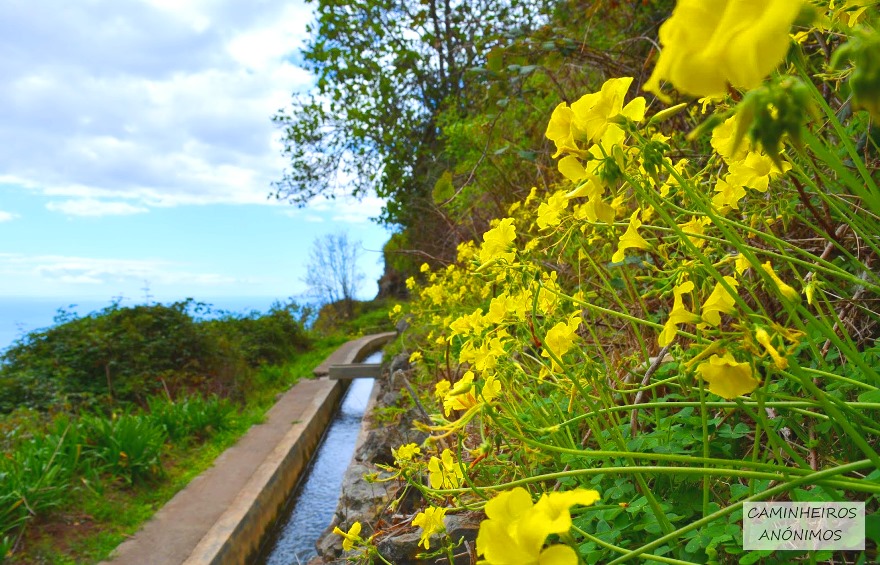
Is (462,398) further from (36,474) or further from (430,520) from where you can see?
(36,474)

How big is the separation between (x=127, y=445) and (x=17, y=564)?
51.4 inches

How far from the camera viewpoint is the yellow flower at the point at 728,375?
2.17 feet

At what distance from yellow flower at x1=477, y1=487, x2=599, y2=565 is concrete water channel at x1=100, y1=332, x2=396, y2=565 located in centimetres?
305

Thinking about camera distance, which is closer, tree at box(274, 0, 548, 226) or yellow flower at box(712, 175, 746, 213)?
yellow flower at box(712, 175, 746, 213)

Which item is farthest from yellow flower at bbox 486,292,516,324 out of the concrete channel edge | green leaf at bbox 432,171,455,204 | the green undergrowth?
the green undergrowth

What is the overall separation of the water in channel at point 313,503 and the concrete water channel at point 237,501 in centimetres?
7

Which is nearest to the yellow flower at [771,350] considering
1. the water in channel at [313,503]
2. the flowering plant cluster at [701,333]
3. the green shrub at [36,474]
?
the flowering plant cluster at [701,333]

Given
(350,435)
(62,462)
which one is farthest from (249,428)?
(62,462)

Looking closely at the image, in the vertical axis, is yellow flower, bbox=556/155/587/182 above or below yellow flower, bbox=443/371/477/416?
above

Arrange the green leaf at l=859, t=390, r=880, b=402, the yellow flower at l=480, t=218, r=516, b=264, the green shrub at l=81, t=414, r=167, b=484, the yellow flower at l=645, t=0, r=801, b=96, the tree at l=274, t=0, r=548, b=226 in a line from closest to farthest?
the yellow flower at l=645, t=0, r=801, b=96 → the green leaf at l=859, t=390, r=880, b=402 → the yellow flower at l=480, t=218, r=516, b=264 → the green shrub at l=81, t=414, r=167, b=484 → the tree at l=274, t=0, r=548, b=226

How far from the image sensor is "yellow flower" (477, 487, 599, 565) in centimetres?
56

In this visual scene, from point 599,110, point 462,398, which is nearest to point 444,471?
point 462,398

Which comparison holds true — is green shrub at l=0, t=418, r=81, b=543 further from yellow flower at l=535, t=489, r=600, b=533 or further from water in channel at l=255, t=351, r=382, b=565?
yellow flower at l=535, t=489, r=600, b=533

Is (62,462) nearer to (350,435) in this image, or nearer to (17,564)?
(17,564)
